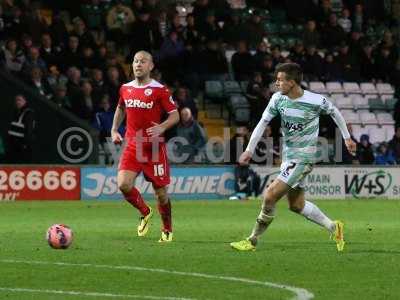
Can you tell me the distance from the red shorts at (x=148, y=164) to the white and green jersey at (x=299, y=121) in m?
1.93

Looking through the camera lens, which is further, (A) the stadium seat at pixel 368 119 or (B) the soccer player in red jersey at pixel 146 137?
(A) the stadium seat at pixel 368 119

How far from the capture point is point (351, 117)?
30641 mm

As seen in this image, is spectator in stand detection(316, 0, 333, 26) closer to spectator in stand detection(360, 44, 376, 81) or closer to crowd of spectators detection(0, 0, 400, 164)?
crowd of spectators detection(0, 0, 400, 164)

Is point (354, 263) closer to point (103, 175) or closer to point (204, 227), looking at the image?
point (204, 227)

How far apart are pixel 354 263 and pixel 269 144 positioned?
14.5 meters

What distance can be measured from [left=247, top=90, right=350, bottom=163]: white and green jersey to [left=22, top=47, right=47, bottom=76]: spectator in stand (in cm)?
1263

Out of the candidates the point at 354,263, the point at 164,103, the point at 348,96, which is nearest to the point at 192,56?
the point at 348,96

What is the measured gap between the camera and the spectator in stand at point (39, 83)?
83.8ft

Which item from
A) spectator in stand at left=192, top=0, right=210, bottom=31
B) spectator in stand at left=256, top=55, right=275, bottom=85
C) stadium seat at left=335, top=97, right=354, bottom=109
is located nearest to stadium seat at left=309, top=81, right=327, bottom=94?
stadium seat at left=335, top=97, right=354, bottom=109

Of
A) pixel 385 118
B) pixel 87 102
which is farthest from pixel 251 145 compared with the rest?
pixel 385 118

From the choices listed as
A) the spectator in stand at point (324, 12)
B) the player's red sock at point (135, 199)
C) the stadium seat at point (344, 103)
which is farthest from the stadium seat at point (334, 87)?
the player's red sock at point (135, 199)

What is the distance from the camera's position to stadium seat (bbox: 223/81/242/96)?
2950 cm

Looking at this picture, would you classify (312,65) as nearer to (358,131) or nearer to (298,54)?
(298,54)

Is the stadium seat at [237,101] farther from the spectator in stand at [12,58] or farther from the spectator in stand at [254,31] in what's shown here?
the spectator in stand at [12,58]
